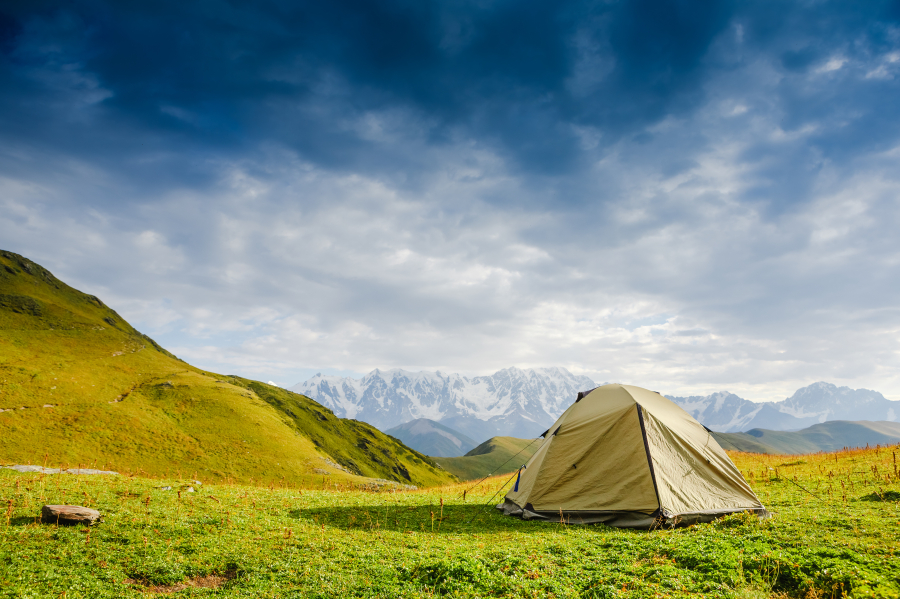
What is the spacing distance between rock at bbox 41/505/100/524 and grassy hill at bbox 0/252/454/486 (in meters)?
25.7

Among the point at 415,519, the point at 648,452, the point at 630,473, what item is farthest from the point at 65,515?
the point at 648,452

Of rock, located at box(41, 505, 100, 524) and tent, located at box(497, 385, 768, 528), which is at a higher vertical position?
tent, located at box(497, 385, 768, 528)

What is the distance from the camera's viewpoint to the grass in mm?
9008

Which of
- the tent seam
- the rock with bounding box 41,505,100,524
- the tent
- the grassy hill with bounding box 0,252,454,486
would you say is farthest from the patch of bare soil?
the grassy hill with bounding box 0,252,454,486

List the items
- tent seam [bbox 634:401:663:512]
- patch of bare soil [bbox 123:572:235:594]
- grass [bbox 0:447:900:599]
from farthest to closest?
tent seam [bbox 634:401:663:512]
patch of bare soil [bbox 123:572:235:594]
grass [bbox 0:447:900:599]

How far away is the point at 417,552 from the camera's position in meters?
11.7

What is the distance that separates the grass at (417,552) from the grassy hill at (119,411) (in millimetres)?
23871

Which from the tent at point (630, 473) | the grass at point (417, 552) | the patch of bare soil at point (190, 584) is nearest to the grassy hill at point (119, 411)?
the grass at point (417, 552)

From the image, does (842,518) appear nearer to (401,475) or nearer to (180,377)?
(180,377)

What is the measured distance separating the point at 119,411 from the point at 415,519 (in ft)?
224

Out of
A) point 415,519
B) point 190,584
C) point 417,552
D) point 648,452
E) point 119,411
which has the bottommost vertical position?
point 119,411

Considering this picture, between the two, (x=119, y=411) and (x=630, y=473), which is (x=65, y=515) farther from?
(x=119, y=411)

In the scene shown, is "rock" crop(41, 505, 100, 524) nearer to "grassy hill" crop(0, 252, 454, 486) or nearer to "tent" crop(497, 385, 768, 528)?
"tent" crop(497, 385, 768, 528)

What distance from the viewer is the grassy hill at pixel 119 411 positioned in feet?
176
